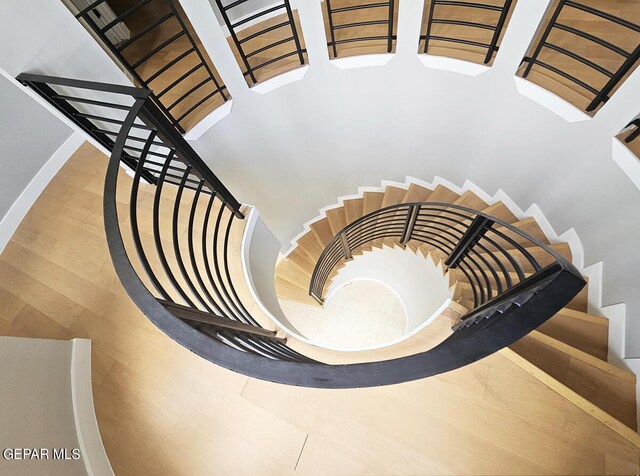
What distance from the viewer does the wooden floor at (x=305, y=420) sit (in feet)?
A: 4.99

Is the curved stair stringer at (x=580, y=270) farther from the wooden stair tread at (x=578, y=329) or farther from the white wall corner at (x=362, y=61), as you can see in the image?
the white wall corner at (x=362, y=61)

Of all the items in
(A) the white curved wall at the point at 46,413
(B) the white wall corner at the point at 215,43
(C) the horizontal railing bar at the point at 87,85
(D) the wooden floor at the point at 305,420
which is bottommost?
(A) the white curved wall at the point at 46,413

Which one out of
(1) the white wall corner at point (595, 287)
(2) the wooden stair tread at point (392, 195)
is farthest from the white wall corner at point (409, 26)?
(1) the white wall corner at point (595, 287)

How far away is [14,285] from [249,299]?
189 centimetres

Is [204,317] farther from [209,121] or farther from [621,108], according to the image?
[621,108]

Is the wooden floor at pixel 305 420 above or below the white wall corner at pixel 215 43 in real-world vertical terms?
below

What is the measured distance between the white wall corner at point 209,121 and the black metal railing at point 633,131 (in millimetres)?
2710

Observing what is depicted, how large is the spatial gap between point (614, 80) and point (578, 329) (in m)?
1.52

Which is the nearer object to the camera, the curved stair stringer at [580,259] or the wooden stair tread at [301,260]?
the curved stair stringer at [580,259]

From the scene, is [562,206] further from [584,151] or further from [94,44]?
[94,44]

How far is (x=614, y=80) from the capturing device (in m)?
1.85

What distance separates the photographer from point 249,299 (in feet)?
7.83

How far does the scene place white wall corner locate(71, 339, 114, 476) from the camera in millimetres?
1887

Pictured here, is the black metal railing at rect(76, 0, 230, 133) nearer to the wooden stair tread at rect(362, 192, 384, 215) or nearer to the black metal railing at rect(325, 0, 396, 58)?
the black metal railing at rect(325, 0, 396, 58)
